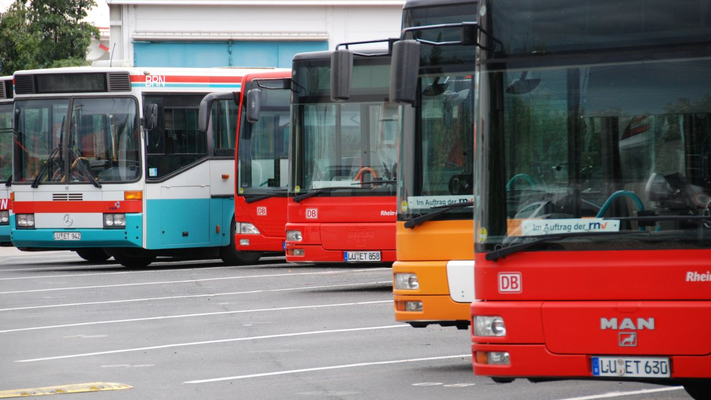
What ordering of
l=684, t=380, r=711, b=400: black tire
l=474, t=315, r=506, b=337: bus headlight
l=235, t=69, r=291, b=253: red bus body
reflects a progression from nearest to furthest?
l=474, t=315, r=506, b=337: bus headlight → l=684, t=380, r=711, b=400: black tire → l=235, t=69, r=291, b=253: red bus body

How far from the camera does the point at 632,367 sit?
6.84 m

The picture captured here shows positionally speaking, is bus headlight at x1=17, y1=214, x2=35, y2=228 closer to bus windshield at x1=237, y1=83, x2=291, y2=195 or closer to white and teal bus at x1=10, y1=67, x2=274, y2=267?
white and teal bus at x1=10, y1=67, x2=274, y2=267

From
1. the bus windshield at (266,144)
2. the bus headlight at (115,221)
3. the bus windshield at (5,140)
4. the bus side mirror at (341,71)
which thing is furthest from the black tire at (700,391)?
the bus windshield at (5,140)

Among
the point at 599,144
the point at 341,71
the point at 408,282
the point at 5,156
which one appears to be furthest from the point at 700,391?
the point at 5,156

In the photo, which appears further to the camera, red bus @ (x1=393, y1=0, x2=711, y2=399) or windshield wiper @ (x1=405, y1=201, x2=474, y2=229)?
windshield wiper @ (x1=405, y1=201, x2=474, y2=229)

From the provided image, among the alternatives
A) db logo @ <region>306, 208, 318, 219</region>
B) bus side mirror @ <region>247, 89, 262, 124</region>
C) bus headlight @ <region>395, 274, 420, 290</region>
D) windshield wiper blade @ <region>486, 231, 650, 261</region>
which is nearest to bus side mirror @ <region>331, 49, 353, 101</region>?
bus headlight @ <region>395, 274, 420, 290</region>

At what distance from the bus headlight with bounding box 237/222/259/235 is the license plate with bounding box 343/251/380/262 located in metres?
4.71

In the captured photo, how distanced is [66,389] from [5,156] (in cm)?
1635

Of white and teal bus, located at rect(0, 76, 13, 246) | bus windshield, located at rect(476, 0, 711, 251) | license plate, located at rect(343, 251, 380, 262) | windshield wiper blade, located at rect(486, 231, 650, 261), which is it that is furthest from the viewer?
white and teal bus, located at rect(0, 76, 13, 246)

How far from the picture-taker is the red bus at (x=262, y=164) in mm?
20625

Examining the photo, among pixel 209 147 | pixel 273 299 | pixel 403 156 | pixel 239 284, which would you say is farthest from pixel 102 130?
pixel 403 156

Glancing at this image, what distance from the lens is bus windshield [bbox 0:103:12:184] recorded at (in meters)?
24.1

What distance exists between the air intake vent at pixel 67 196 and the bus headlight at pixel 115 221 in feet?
1.79

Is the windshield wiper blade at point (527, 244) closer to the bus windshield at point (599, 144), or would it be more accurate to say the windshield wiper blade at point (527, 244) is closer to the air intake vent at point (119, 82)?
the bus windshield at point (599, 144)
